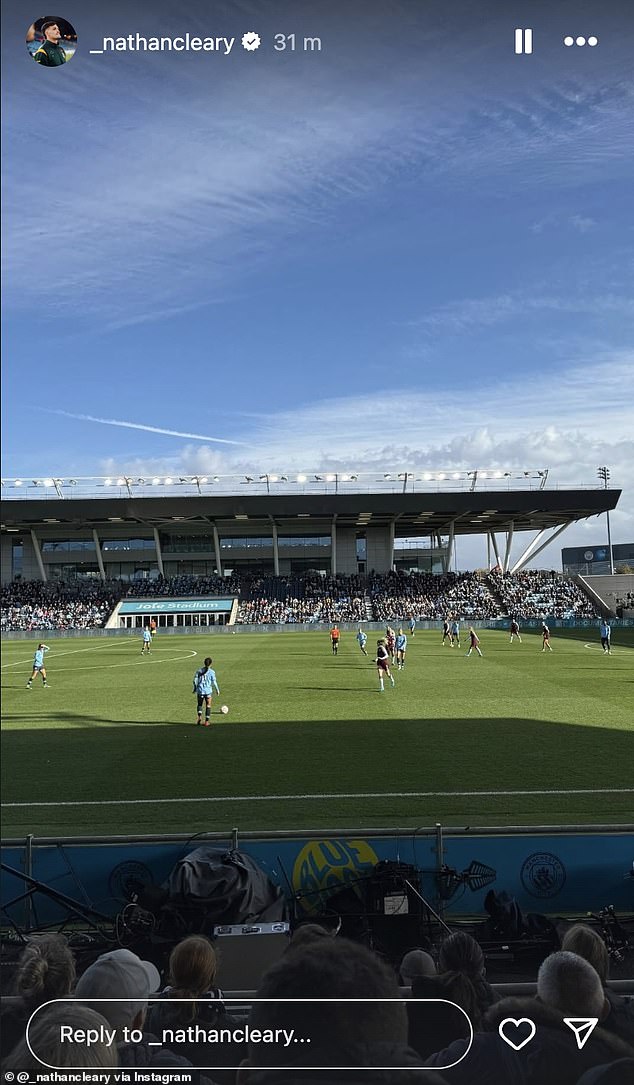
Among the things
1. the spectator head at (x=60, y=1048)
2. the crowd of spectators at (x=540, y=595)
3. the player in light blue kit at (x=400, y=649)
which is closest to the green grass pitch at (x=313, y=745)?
the crowd of spectators at (x=540, y=595)

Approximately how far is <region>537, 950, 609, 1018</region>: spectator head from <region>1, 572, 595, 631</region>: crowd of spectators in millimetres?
3646

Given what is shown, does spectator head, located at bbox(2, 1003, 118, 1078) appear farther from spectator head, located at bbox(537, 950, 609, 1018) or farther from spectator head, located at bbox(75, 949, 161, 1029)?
spectator head, located at bbox(537, 950, 609, 1018)

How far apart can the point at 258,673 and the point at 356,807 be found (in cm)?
738

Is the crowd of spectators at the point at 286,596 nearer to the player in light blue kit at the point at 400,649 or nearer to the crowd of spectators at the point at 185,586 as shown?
the crowd of spectators at the point at 185,586

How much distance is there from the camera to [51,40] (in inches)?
123

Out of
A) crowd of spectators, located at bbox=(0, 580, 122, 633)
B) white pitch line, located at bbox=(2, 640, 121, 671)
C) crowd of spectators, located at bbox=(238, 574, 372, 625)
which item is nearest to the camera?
crowd of spectators, located at bbox=(238, 574, 372, 625)

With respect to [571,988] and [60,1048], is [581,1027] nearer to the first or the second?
[571,988]

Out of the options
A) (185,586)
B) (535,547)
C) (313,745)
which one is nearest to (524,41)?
(535,547)

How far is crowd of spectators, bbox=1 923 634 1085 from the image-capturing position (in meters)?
1.81

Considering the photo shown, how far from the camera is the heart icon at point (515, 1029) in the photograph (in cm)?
217

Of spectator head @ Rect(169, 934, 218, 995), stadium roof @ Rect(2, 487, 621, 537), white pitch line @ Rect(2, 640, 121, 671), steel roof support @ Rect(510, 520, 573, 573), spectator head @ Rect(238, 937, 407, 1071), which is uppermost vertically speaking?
stadium roof @ Rect(2, 487, 621, 537)

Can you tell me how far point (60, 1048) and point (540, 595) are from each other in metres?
4.52

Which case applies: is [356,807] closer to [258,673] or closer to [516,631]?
[516,631]

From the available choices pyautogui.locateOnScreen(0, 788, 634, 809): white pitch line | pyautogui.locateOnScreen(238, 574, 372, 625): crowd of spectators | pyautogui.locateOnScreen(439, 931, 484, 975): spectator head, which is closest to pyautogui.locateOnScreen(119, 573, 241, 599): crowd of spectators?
pyautogui.locateOnScreen(238, 574, 372, 625): crowd of spectators
